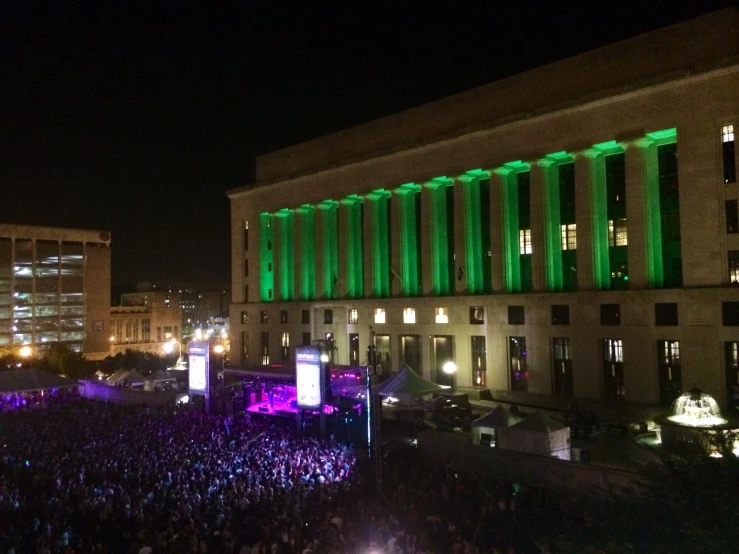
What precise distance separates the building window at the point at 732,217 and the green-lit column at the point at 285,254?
37.4 m

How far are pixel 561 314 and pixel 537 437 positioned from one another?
17.7 meters

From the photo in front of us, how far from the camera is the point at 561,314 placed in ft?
125

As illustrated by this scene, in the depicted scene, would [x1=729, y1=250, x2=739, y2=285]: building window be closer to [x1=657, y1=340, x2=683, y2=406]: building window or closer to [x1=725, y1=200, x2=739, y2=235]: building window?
[x1=725, y1=200, x2=739, y2=235]: building window

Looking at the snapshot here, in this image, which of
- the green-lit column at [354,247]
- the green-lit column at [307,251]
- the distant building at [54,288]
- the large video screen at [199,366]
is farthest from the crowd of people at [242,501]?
the distant building at [54,288]

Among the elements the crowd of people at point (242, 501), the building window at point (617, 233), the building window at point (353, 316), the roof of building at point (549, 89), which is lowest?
the crowd of people at point (242, 501)

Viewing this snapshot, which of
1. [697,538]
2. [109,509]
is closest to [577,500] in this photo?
[697,538]

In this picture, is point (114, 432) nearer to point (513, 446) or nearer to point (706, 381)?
point (513, 446)

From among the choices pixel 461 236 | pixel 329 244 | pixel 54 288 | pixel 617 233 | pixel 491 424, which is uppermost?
pixel 329 244

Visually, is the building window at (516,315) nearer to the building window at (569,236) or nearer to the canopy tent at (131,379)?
the building window at (569,236)

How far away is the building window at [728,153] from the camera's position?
105ft

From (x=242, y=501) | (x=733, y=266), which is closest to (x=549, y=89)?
(x=733, y=266)

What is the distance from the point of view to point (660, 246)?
116 ft

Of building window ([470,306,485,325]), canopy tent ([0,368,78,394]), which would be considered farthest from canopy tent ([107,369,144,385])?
building window ([470,306,485,325])

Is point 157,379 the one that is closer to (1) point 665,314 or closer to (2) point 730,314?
(1) point 665,314
